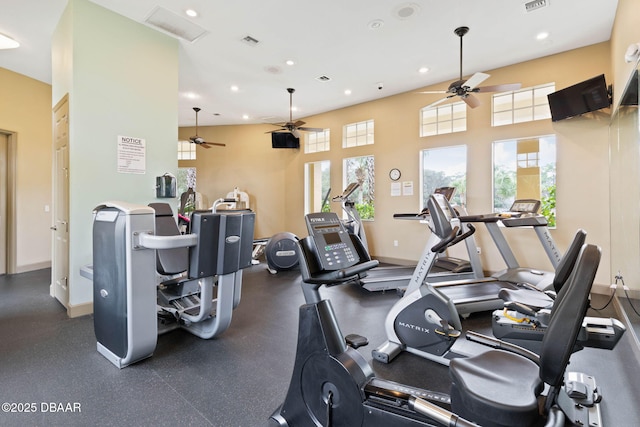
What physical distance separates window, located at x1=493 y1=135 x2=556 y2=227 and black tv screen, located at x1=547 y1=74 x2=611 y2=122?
439mm

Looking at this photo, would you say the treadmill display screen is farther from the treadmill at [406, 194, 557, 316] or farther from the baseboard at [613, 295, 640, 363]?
the baseboard at [613, 295, 640, 363]

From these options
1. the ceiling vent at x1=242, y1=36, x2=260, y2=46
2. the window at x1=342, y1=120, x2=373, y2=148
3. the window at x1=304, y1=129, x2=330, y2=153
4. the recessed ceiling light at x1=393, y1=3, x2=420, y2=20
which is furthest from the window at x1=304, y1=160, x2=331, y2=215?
the recessed ceiling light at x1=393, y1=3, x2=420, y2=20

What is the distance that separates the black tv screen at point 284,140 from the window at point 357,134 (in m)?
1.38

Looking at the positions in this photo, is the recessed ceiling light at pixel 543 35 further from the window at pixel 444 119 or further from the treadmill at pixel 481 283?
the treadmill at pixel 481 283

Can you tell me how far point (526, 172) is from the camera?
4977mm

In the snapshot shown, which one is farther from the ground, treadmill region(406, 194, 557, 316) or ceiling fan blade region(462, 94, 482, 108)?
ceiling fan blade region(462, 94, 482, 108)

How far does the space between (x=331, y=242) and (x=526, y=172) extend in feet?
15.9

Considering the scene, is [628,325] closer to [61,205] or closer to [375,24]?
[375,24]

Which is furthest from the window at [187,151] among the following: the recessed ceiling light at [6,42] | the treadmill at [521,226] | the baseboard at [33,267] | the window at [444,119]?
the treadmill at [521,226]

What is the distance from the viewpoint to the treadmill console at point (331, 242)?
1.54 meters

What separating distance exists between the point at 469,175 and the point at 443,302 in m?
3.89

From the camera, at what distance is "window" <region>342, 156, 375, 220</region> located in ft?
22.8

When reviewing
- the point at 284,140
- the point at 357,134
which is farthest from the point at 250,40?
Result: the point at 284,140

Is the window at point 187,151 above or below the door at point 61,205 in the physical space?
above
